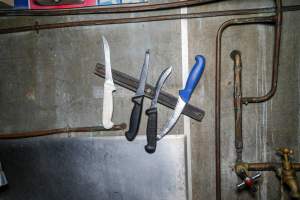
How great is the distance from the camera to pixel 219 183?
1.01 metres

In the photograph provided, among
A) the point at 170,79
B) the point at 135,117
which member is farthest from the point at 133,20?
the point at 135,117

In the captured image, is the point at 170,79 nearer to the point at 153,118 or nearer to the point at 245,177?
the point at 153,118

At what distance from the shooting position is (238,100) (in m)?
0.99

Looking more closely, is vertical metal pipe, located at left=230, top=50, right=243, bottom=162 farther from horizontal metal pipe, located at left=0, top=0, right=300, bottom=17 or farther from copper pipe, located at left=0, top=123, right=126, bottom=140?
copper pipe, located at left=0, top=123, right=126, bottom=140

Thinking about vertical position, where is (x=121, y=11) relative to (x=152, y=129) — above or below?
above

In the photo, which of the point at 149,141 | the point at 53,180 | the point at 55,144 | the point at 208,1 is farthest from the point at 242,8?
the point at 53,180

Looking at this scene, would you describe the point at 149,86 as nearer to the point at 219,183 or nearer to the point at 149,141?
the point at 149,141

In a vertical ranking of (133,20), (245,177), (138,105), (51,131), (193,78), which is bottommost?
(245,177)

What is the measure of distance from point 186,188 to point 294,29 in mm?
812

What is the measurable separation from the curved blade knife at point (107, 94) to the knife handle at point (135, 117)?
93 millimetres

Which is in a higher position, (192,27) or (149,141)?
(192,27)

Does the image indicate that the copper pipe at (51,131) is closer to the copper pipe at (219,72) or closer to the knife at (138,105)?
the knife at (138,105)

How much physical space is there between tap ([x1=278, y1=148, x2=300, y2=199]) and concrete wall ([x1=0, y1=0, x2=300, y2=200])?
0.09 metres

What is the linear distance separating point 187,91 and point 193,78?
6 cm
